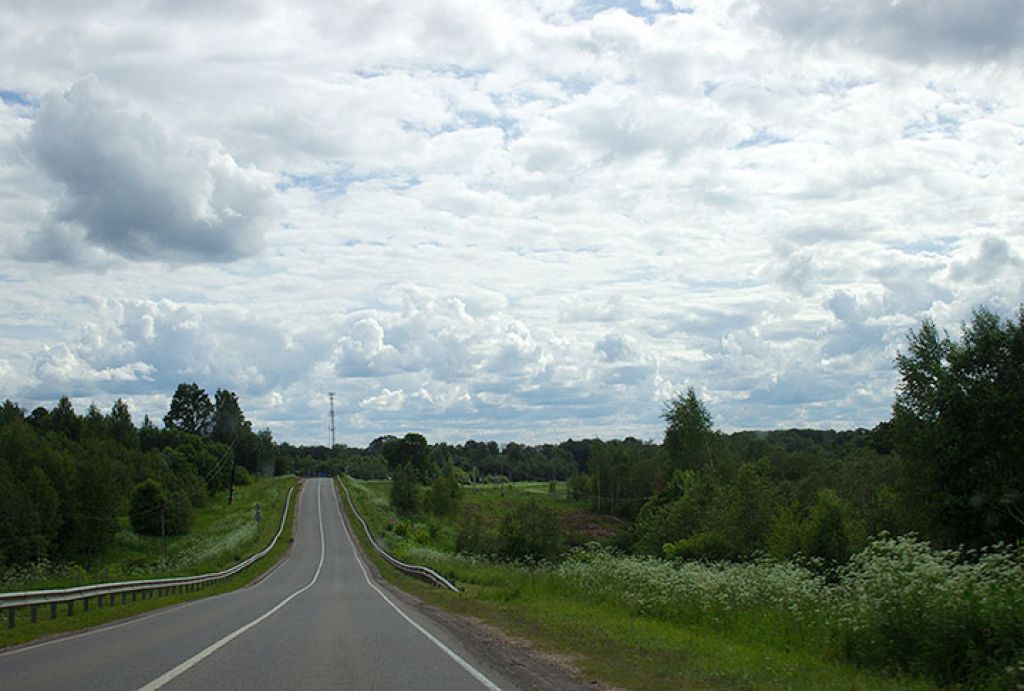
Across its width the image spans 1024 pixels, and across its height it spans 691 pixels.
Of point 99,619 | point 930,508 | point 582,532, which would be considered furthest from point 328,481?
point 99,619

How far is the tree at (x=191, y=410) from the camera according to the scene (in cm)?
19738

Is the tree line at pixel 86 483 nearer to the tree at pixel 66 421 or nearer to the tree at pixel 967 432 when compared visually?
the tree at pixel 66 421

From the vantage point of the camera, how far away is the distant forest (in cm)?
4444

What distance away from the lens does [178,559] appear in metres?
67.8

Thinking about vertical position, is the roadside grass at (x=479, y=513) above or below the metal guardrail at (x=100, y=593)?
below

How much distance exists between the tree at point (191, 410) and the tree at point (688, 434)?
406ft

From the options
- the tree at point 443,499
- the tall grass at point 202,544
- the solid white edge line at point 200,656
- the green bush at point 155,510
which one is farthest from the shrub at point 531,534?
the tree at point 443,499

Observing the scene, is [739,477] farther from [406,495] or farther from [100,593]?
[100,593]

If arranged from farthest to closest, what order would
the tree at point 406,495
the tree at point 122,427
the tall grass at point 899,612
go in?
the tree at point 122,427, the tree at point 406,495, the tall grass at point 899,612

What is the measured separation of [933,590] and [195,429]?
199m

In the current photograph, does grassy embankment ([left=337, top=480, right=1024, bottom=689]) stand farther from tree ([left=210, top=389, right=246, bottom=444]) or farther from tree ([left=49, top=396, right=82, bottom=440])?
tree ([left=210, top=389, right=246, bottom=444])

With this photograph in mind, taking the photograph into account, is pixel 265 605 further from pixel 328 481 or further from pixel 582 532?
pixel 328 481

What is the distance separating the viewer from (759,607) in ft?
58.5

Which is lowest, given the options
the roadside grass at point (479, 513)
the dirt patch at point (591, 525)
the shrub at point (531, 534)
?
the dirt patch at point (591, 525)
